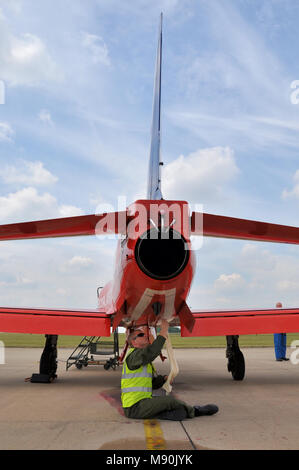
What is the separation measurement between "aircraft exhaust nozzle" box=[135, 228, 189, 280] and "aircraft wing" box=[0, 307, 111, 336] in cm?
306

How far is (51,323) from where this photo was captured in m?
7.85

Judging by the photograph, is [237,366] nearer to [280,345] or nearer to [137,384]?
[137,384]

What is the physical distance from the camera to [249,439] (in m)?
3.99

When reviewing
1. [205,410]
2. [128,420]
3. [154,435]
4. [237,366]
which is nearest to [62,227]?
[128,420]

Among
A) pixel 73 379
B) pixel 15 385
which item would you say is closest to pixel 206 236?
pixel 15 385

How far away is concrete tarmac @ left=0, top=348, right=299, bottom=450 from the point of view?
3.87 meters

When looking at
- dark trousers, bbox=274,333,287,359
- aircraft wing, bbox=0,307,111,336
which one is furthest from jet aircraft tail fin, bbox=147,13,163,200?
dark trousers, bbox=274,333,287,359

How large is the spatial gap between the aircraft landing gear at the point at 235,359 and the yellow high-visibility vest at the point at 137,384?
4.49 m

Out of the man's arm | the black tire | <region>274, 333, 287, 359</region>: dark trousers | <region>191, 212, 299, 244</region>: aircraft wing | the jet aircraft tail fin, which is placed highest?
the jet aircraft tail fin

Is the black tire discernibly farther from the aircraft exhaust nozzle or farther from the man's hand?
the aircraft exhaust nozzle

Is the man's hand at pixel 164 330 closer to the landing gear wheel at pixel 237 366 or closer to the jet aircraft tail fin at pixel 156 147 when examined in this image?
the jet aircraft tail fin at pixel 156 147

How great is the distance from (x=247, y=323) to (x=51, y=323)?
3.90 metres

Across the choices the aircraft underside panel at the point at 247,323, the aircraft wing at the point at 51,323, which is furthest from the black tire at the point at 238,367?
the aircraft wing at the point at 51,323

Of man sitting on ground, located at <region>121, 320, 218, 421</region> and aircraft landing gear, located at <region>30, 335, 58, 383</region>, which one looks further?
aircraft landing gear, located at <region>30, 335, 58, 383</region>
